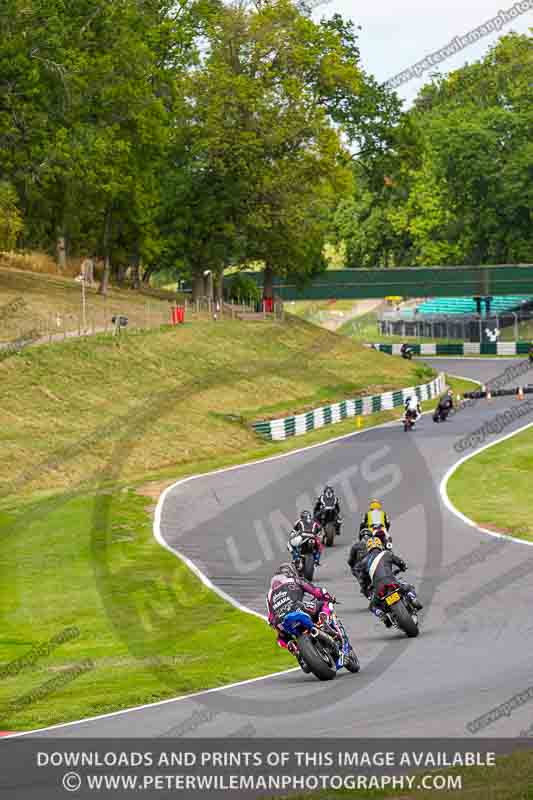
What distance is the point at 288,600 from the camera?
51.5 ft

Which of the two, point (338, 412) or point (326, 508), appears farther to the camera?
point (338, 412)

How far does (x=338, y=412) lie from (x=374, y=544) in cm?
3744

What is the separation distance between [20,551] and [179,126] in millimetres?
53629

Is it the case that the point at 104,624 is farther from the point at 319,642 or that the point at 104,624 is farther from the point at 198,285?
the point at 198,285

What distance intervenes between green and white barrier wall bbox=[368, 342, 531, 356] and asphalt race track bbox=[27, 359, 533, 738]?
150ft

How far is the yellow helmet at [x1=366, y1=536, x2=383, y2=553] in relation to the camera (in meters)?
18.9

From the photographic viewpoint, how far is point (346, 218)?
133125mm

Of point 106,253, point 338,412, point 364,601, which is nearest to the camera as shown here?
point 364,601

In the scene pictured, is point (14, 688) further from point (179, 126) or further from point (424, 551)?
point (179, 126)

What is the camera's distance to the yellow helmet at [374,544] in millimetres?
18938

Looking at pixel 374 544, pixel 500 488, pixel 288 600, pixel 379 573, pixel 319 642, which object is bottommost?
pixel 500 488

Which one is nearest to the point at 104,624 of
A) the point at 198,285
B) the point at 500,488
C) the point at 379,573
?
the point at 379,573

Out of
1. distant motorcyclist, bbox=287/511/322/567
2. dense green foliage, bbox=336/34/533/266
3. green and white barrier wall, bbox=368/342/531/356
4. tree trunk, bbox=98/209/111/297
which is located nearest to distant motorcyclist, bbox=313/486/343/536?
distant motorcyclist, bbox=287/511/322/567

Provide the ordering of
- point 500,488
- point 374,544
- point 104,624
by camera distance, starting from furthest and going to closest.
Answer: point 500,488, point 104,624, point 374,544
